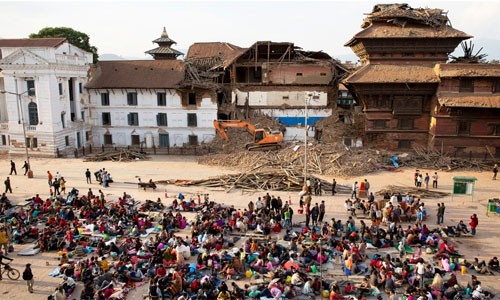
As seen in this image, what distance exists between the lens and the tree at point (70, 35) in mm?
74312

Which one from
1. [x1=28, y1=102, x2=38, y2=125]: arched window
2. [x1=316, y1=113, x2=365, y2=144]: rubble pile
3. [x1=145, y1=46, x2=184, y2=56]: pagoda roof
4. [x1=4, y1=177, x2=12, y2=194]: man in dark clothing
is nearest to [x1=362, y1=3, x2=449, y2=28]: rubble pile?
[x1=316, y1=113, x2=365, y2=144]: rubble pile

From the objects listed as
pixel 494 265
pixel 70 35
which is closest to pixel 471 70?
pixel 494 265

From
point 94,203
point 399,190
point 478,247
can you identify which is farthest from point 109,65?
point 478,247

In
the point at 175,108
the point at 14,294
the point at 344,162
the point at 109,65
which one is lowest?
the point at 14,294

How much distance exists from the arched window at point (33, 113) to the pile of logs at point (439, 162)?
3990 cm

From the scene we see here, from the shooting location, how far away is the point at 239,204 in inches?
1172

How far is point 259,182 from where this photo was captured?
34.0 m

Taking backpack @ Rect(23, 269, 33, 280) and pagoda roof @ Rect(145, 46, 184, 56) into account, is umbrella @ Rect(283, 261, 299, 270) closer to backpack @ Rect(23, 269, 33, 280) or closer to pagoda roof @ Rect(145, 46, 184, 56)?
backpack @ Rect(23, 269, 33, 280)

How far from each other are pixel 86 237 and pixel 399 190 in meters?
22.4

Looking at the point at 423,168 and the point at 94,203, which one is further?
the point at 423,168

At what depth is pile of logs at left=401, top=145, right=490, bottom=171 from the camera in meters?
40.0

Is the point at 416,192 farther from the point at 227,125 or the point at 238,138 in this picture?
the point at 227,125

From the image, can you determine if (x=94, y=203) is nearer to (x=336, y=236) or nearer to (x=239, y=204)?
(x=239, y=204)

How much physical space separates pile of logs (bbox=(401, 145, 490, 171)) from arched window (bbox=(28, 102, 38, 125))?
3990 cm
